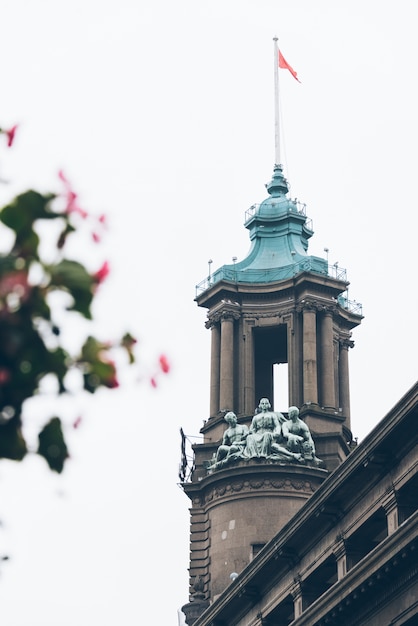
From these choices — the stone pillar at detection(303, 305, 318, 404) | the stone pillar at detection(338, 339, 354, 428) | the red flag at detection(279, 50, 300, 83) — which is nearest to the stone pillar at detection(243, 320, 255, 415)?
the stone pillar at detection(303, 305, 318, 404)

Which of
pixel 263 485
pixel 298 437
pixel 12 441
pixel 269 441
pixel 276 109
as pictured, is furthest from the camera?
pixel 276 109

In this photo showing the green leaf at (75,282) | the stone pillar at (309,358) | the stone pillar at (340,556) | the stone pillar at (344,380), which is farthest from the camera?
the stone pillar at (344,380)

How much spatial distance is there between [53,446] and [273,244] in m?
83.1

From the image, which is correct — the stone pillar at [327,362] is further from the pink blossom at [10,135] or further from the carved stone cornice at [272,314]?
the pink blossom at [10,135]

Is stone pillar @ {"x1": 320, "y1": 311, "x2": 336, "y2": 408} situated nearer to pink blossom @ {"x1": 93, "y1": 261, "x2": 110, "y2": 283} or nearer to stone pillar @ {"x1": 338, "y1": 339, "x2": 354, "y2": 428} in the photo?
stone pillar @ {"x1": 338, "y1": 339, "x2": 354, "y2": 428}

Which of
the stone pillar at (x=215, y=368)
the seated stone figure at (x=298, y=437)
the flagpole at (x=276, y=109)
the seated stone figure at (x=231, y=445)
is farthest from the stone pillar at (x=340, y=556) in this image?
the flagpole at (x=276, y=109)

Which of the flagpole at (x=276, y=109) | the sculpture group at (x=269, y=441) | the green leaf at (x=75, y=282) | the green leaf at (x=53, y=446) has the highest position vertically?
the flagpole at (x=276, y=109)

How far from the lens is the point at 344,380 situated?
8688 cm

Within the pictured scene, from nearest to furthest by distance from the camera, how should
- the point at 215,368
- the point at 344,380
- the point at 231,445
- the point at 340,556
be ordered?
the point at 340,556
the point at 231,445
the point at 215,368
the point at 344,380

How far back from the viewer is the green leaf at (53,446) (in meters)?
6.49

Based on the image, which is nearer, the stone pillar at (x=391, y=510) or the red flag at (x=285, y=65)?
the stone pillar at (x=391, y=510)

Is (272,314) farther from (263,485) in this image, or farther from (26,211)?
(26,211)

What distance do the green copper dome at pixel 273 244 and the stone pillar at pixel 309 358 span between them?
12.9 ft

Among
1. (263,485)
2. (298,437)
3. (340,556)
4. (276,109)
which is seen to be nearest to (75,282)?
(340,556)
